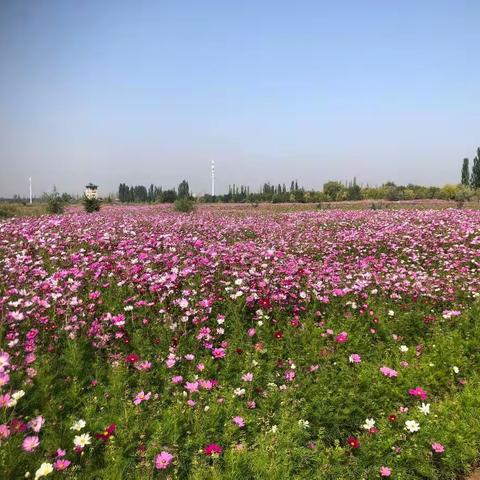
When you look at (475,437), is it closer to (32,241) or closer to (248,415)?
(248,415)

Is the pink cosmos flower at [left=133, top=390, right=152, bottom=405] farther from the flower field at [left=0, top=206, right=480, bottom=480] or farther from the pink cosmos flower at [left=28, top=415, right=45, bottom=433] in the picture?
the pink cosmos flower at [left=28, top=415, right=45, bottom=433]

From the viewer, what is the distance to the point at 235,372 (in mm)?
4164

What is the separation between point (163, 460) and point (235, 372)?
4.91 ft

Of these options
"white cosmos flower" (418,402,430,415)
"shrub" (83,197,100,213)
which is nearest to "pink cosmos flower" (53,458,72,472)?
"white cosmos flower" (418,402,430,415)

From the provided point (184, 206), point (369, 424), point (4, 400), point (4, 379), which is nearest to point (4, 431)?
point (4, 400)

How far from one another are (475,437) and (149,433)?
9.11 ft

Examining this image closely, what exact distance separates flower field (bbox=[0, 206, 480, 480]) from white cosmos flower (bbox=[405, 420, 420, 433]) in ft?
0.05

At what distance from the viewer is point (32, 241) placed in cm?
817

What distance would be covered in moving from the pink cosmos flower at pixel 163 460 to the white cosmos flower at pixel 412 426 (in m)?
2.04

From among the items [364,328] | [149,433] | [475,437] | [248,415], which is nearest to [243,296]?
[364,328]

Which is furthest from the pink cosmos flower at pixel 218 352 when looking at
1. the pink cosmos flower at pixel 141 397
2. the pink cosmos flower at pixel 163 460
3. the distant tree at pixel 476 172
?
the distant tree at pixel 476 172

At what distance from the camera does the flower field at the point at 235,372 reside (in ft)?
9.77

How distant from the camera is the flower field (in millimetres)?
2977

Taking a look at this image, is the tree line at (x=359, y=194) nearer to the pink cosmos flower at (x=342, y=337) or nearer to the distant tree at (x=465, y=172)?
the distant tree at (x=465, y=172)
